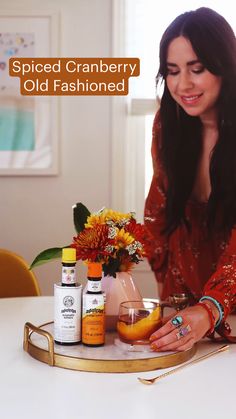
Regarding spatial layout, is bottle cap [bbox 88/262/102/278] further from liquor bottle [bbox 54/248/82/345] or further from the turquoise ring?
the turquoise ring

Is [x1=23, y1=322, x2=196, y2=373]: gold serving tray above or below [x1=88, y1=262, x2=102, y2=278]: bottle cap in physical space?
below

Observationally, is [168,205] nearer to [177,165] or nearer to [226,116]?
[177,165]

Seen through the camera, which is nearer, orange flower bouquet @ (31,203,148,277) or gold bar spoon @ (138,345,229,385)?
gold bar spoon @ (138,345,229,385)

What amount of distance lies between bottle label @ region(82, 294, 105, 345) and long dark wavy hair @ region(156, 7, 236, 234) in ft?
2.26

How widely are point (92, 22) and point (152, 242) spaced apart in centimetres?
140

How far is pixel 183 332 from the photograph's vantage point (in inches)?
51.2

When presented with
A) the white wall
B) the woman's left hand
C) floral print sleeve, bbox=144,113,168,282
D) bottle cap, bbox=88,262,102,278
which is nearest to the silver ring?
the woman's left hand

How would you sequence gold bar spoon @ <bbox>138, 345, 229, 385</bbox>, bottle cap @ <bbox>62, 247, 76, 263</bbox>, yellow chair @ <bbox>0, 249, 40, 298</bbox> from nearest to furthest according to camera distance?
gold bar spoon @ <bbox>138, 345, 229, 385</bbox>, bottle cap @ <bbox>62, 247, 76, 263</bbox>, yellow chair @ <bbox>0, 249, 40, 298</bbox>

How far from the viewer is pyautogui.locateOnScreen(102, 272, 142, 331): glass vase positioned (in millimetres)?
1389

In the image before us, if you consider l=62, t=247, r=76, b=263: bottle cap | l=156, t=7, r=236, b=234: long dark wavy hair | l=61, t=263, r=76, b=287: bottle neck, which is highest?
l=156, t=7, r=236, b=234: long dark wavy hair

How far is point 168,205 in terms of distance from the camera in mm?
1947

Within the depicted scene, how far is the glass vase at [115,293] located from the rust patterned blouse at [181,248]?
0.50 meters

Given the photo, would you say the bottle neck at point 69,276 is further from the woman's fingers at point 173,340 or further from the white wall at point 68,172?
the white wall at point 68,172

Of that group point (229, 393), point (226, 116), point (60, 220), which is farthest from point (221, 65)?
point (60, 220)
